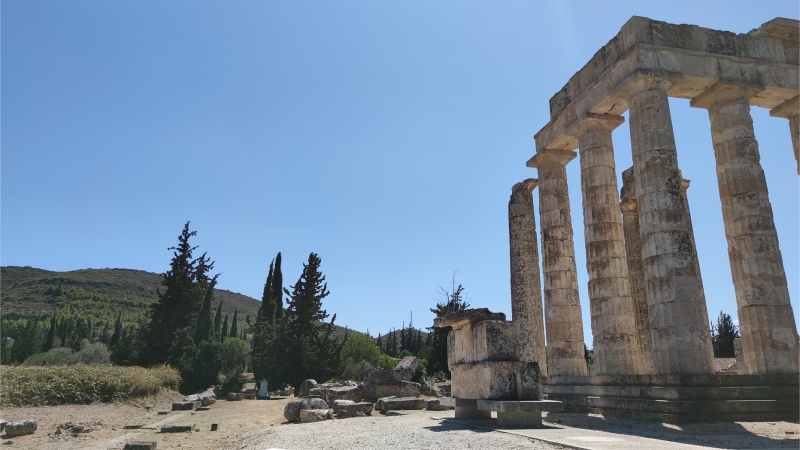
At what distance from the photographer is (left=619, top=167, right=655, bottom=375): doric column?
18.2m

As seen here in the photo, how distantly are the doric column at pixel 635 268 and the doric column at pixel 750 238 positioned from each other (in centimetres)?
482

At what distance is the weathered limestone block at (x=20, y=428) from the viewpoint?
485 inches

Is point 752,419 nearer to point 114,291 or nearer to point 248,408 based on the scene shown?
point 248,408

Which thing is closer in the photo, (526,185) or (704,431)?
(704,431)

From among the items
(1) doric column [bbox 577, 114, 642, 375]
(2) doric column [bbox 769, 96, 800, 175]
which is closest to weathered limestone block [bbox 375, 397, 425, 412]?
(1) doric column [bbox 577, 114, 642, 375]

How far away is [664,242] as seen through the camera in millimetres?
12164

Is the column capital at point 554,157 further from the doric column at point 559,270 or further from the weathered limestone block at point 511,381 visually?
the weathered limestone block at point 511,381

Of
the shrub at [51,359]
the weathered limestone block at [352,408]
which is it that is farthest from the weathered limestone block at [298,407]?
the shrub at [51,359]

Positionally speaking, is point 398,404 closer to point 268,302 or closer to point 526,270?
point 526,270

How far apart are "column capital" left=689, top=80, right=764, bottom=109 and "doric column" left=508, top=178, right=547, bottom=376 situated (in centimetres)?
667

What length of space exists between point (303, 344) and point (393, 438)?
20180mm

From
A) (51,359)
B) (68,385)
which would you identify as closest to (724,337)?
(68,385)

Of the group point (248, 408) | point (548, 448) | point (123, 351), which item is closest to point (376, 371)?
point (248, 408)

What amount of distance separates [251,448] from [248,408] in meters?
11.9
